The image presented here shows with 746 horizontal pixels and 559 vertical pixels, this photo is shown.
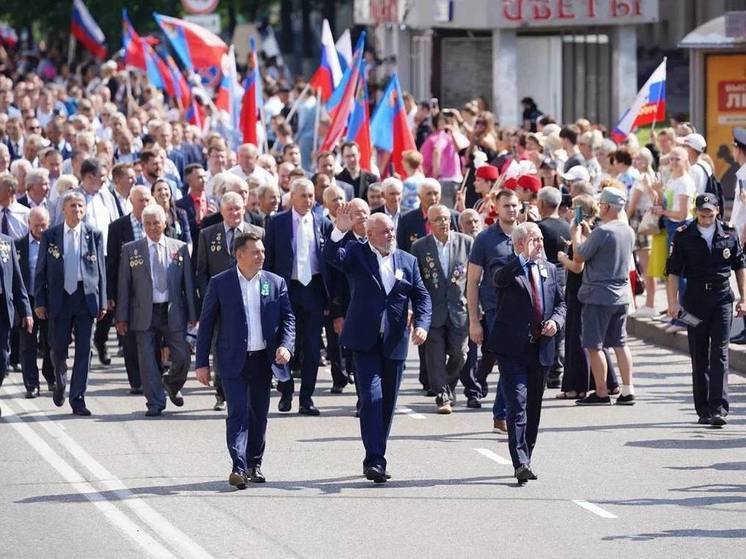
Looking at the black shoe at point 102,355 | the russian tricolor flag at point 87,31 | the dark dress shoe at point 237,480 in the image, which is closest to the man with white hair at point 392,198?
the black shoe at point 102,355

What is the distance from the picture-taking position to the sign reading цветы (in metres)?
32.8

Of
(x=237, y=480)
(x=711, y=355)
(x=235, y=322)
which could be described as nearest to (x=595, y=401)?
(x=711, y=355)

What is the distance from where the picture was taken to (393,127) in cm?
2320

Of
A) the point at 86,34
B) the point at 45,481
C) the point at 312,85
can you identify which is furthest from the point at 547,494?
the point at 86,34

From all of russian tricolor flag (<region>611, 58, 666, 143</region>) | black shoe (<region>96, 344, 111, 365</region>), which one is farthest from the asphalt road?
russian tricolor flag (<region>611, 58, 666, 143</region>)

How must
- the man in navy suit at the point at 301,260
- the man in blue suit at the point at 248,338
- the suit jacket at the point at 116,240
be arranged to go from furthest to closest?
the suit jacket at the point at 116,240 < the man in navy suit at the point at 301,260 < the man in blue suit at the point at 248,338

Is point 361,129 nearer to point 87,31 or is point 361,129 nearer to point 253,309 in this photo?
point 253,309

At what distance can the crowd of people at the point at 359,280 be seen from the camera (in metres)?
12.8

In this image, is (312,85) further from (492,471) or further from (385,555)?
(385,555)

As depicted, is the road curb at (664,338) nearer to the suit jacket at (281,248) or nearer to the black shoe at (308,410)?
the suit jacket at (281,248)

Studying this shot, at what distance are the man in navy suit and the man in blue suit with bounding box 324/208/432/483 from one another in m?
2.85

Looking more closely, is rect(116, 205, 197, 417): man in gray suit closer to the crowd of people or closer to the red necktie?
the crowd of people

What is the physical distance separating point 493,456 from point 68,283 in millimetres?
4233

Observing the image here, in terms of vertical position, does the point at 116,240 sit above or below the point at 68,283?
above
